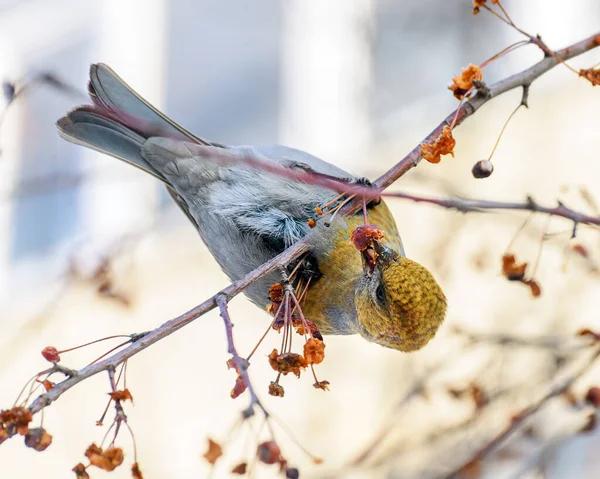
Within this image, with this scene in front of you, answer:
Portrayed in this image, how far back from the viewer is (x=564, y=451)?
14.4 feet

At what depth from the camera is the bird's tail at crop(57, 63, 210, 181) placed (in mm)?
3031

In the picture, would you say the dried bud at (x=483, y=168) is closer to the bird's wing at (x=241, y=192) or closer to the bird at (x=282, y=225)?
the bird at (x=282, y=225)

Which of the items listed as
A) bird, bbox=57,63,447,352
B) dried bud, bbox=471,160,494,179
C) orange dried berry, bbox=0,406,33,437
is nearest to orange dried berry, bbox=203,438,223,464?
orange dried berry, bbox=0,406,33,437

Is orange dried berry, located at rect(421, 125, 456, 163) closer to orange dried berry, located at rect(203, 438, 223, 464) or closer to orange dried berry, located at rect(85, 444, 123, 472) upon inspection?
orange dried berry, located at rect(203, 438, 223, 464)

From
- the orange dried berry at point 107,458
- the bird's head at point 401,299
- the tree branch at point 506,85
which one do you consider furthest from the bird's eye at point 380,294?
the orange dried berry at point 107,458

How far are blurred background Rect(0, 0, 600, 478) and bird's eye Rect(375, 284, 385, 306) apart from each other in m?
1.69

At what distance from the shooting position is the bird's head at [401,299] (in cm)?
254

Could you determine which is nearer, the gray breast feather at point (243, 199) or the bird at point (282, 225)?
the bird at point (282, 225)

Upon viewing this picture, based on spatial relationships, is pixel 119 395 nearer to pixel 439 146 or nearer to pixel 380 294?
pixel 439 146

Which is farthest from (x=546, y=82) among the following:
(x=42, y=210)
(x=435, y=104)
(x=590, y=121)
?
(x=42, y=210)

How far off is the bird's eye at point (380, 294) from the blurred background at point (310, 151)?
169 centimetres

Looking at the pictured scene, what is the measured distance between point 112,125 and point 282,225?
88 cm

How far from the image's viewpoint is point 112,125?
10.8 feet

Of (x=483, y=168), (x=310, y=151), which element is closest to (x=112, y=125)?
(x=483, y=168)
